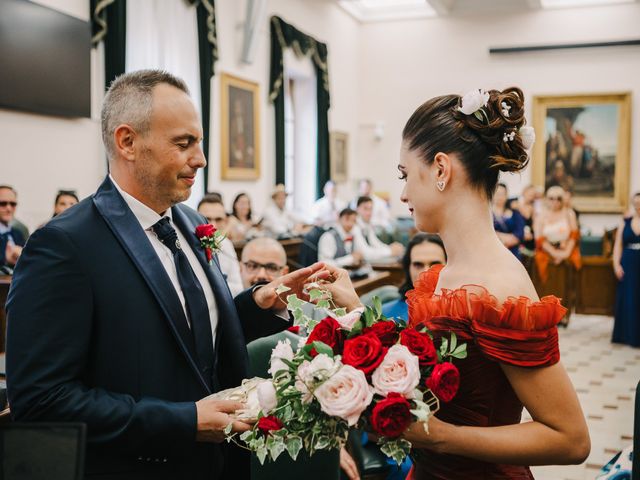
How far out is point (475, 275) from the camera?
1.68 meters

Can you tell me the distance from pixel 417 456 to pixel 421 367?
0.39 metres

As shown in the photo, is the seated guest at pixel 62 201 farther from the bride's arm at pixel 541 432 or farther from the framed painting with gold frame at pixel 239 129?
the bride's arm at pixel 541 432

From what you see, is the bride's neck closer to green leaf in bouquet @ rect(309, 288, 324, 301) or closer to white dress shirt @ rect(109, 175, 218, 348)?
green leaf in bouquet @ rect(309, 288, 324, 301)

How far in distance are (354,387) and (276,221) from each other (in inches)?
385

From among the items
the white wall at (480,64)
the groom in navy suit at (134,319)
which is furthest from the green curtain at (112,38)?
the white wall at (480,64)

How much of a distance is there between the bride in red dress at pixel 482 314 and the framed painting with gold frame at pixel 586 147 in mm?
13291

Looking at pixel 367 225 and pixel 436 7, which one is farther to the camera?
pixel 436 7

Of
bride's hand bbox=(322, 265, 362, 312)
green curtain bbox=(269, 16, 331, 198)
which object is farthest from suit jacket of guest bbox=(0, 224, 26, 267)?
green curtain bbox=(269, 16, 331, 198)

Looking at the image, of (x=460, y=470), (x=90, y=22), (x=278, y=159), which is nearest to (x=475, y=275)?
(x=460, y=470)

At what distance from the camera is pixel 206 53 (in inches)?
375

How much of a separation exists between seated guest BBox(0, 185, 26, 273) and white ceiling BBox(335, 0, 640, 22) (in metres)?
10.1

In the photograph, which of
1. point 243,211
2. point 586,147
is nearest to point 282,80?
point 243,211

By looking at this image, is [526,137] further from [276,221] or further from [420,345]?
[276,221]

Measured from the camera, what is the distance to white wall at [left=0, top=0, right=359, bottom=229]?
6.58 meters
